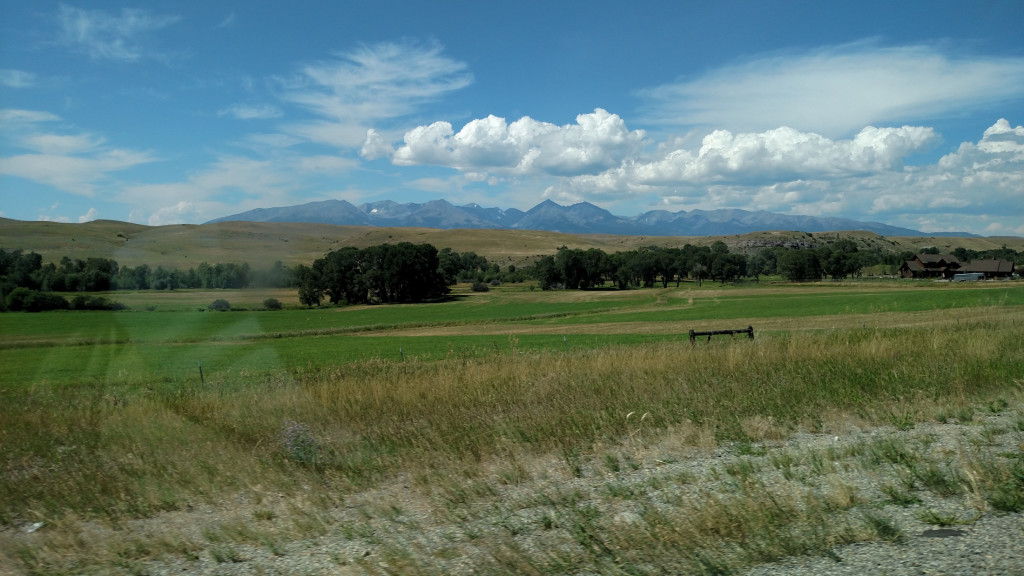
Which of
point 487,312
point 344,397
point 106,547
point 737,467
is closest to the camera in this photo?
point 106,547

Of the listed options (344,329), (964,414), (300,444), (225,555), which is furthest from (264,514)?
(344,329)

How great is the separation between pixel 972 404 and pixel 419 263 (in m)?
101

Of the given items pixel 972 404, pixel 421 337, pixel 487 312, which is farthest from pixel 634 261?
pixel 972 404

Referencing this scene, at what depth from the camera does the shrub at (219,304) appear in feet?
66.1

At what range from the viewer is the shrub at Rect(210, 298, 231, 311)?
2013cm

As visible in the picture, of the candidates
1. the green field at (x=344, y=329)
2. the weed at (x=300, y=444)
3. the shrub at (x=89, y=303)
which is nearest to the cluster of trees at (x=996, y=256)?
the green field at (x=344, y=329)

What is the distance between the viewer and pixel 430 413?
9367 mm

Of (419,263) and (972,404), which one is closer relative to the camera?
(972,404)

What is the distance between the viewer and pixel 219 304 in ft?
67.8

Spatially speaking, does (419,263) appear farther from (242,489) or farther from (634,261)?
(242,489)

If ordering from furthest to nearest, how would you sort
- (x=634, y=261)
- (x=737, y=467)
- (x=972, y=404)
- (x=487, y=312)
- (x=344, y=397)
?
(x=634, y=261) < (x=487, y=312) < (x=344, y=397) < (x=972, y=404) < (x=737, y=467)

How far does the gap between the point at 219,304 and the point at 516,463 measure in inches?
656

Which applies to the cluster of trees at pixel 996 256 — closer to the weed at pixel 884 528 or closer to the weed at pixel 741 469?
the weed at pixel 741 469

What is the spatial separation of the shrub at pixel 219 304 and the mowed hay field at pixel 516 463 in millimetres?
7651
